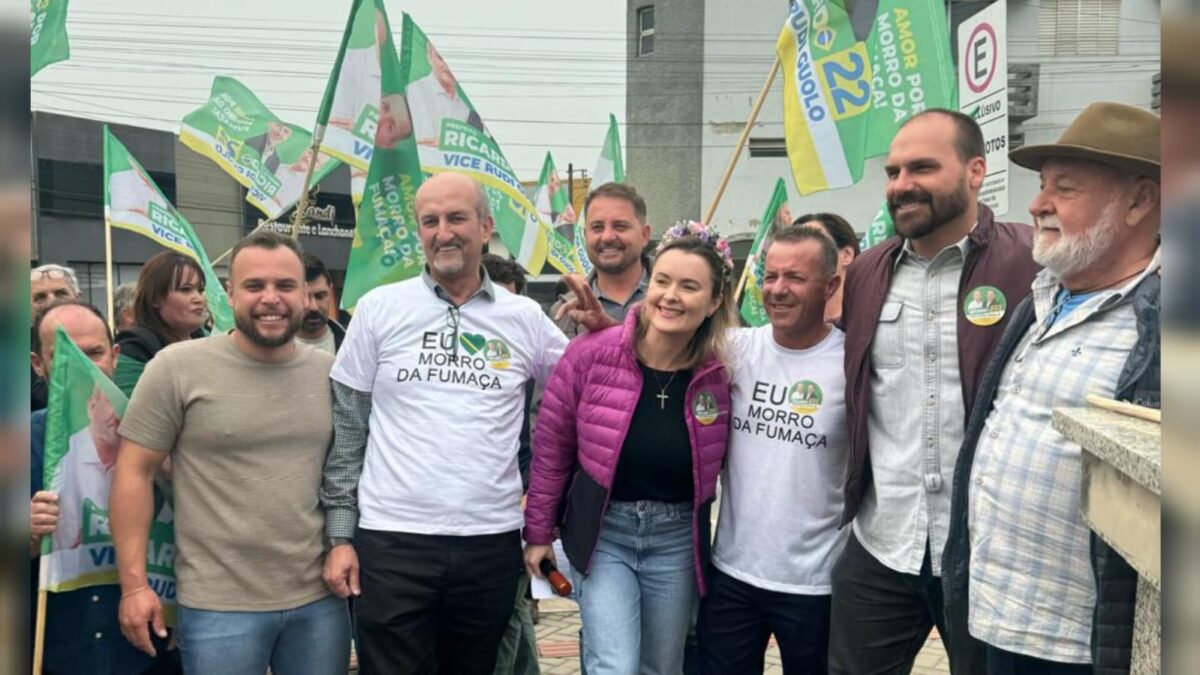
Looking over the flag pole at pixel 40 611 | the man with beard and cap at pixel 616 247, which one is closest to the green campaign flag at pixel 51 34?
the man with beard and cap at pixel 616 247

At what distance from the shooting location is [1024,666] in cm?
248

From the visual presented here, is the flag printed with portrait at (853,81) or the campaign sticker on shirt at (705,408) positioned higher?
the flag printed with portrait at (853,81)

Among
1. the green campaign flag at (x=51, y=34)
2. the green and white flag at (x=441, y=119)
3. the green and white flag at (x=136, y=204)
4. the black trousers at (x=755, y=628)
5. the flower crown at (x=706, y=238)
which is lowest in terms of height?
the black trousers at (x=755, y=628)

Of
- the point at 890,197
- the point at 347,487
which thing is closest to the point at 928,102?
the point at 890,197

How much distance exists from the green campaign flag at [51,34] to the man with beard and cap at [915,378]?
6000 millimetres

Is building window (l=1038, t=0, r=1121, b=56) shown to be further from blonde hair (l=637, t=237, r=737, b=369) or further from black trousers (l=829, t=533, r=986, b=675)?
black trousers (l=829, t=533, r=986, b=675)

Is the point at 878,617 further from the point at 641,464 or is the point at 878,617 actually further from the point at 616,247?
the point at 616,247

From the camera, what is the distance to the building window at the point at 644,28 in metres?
23.2

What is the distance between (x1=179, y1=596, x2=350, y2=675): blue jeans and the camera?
117 inches

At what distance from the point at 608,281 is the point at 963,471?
7.15 feet

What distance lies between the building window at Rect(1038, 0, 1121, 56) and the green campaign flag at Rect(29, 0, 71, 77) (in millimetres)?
19559

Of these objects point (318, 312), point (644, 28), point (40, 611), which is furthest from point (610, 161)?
point (644, 28)

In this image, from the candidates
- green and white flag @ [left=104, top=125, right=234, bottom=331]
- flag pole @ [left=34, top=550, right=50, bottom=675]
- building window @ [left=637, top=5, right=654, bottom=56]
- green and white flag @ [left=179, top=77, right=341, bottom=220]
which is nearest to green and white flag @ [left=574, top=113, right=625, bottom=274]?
green and white flag @ [left=179, top=77, right=341, bottom=220]

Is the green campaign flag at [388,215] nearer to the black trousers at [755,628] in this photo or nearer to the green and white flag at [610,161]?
the black trousers at [755,628]
